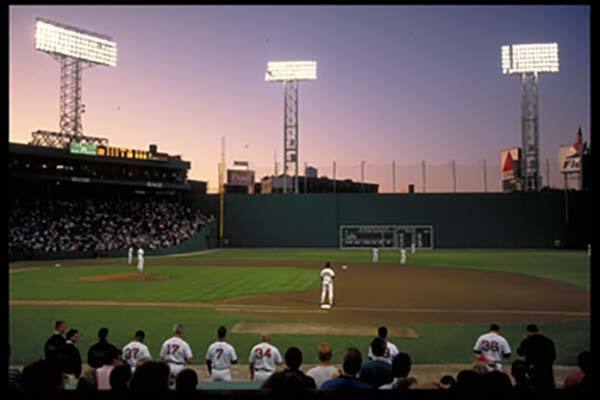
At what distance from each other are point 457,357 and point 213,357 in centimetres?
599

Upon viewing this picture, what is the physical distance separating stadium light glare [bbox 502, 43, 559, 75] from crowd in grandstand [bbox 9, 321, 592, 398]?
52236mm

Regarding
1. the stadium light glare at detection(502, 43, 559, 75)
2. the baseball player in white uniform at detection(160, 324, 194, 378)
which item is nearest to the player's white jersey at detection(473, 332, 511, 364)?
the baseball player in white uniform at detection(160, 324, 194, 378)

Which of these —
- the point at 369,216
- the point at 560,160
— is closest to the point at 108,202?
the point at 369,216

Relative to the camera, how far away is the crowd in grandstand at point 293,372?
3615 mm

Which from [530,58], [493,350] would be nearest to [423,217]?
[530,58]

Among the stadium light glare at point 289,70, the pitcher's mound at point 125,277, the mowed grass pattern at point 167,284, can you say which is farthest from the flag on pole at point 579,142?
the pitcher's mound at point 125,277

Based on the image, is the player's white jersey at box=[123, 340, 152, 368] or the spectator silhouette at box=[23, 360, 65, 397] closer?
the spectator silhouette at box=[23, 360, 65, 397]

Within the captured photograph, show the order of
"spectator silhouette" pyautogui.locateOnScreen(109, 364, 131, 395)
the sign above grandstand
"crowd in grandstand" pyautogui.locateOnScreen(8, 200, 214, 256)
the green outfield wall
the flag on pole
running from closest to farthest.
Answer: "spectator silhouette" pyautogui.locateOnScreen(109, 364, 131, 395) → "crowd in grandstand" pyautogui.locateOnScreen(8, 200, 214, 256) → the sign above grandstand → the flag on pole → the green outfield wall

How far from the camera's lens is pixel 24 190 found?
48375 millimetres

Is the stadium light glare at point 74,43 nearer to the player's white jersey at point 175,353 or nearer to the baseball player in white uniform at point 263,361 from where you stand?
the player's white jersey at point 175,353

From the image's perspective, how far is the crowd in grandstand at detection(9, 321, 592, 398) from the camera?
11.9 feet

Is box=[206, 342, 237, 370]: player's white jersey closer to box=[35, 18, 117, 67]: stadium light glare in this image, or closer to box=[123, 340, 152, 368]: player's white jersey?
box=[123, 340, 152, 368]: player's white jersey

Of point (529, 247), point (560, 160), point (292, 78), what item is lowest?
point (529, 247)

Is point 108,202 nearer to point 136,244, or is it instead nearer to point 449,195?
point 136,244
